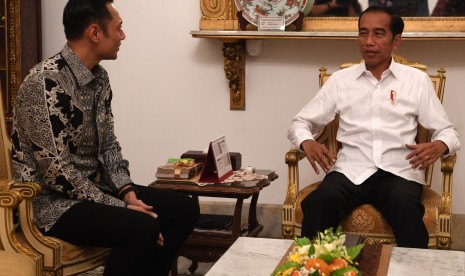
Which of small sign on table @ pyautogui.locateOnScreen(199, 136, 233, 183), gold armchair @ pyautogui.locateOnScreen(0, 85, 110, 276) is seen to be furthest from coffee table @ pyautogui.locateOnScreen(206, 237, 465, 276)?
small sign on table @ pyautogui.locateOnScreen(199, 136, 233, 183)

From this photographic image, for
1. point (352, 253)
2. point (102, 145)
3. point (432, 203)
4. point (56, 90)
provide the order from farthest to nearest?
1. point (432, 203)
2. point (102, 145)
3. point (56, 90)
4. point (352, 253)

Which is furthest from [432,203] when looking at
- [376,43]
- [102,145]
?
[102,145]

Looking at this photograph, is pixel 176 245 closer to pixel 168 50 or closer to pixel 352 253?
pixel 352 253

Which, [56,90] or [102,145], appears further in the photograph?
[102,145]

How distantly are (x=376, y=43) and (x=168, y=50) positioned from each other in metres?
1.63

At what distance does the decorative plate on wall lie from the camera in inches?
195

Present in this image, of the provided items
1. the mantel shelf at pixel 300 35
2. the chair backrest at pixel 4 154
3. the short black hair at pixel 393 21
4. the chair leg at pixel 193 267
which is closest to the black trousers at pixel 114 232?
the chair backrest at pixel 4 154

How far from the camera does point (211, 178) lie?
4.23 metres

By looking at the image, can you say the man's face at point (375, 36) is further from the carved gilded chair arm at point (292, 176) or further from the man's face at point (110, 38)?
the man's face at point (110, 38)

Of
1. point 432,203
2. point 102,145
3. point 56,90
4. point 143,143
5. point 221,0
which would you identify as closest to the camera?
point 56,90

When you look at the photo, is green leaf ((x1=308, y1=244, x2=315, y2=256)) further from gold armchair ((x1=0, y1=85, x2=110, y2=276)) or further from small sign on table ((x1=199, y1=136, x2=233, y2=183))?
small sign on table ((x1=199, y1=136, x2=233, y2=183))

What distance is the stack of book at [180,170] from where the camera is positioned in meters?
4.24

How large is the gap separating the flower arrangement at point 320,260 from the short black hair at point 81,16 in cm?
152

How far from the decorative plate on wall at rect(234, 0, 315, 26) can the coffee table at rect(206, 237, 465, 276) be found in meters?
2.01
